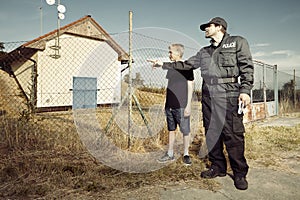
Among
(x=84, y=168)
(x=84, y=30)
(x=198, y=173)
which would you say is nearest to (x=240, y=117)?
(x=198, y=173)

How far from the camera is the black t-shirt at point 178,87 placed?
10.6 ft

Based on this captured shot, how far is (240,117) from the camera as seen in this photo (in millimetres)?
2582

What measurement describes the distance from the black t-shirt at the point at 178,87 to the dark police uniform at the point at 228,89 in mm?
395

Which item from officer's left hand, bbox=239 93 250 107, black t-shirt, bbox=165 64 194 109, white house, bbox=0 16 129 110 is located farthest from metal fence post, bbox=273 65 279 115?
officer's left hand, bbox=239 93 250 107

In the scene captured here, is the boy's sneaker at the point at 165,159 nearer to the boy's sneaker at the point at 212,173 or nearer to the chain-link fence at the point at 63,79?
the boy's sneaker at the point at 212,173

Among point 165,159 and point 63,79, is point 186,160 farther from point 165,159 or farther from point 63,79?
point 63,79

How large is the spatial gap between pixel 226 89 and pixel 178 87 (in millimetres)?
809

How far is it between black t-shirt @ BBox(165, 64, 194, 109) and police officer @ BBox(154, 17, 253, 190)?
342 millimetres

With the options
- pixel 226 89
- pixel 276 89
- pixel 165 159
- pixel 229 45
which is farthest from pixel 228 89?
pixel 276 89

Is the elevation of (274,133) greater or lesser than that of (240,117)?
lesser

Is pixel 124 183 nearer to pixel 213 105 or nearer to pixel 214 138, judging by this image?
pixel 214 138

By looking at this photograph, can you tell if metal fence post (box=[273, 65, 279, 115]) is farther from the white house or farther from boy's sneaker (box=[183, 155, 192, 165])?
boy's sneaker (box=[183, 155, 192, 165])

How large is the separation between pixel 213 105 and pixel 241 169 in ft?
2.53

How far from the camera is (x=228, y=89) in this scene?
2623 millimetres
